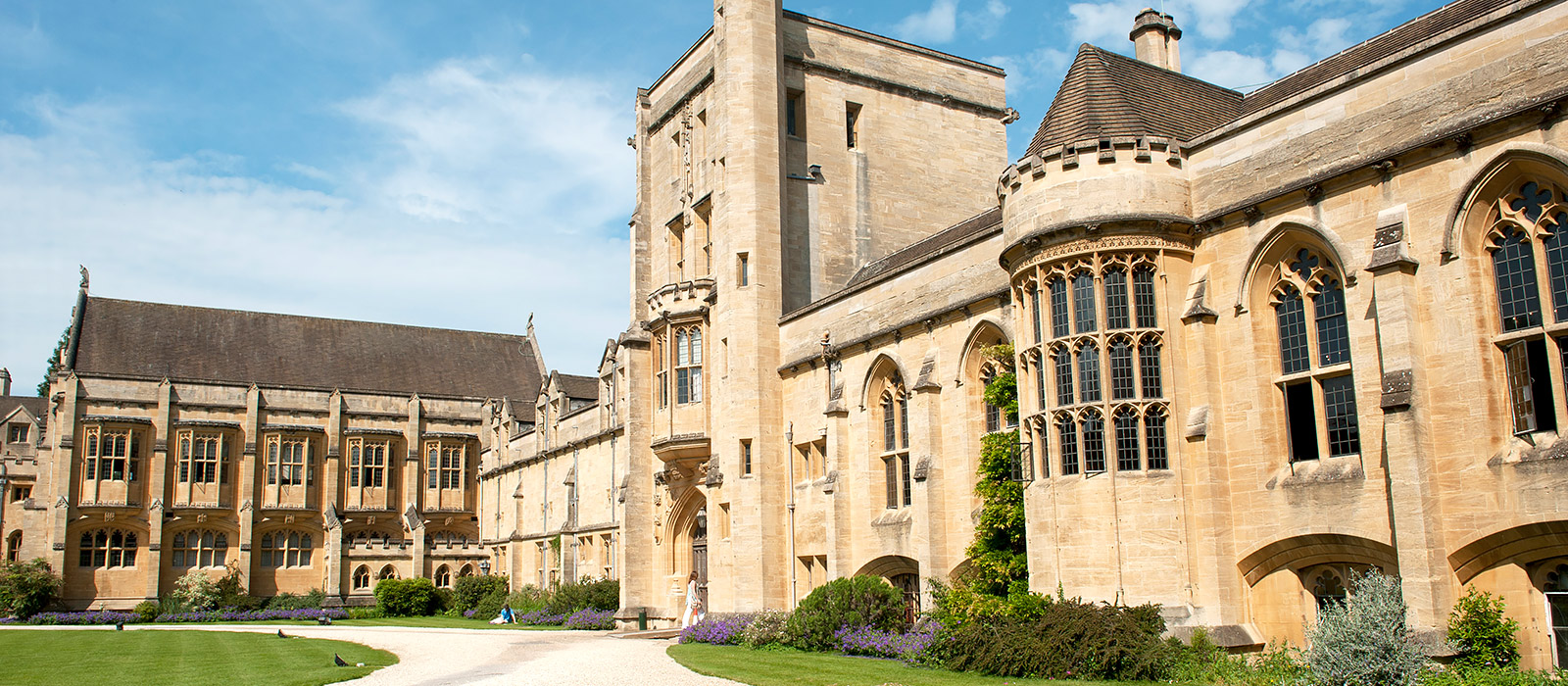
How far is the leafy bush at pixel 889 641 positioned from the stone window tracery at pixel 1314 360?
259 inches

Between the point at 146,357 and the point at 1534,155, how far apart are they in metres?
59.5

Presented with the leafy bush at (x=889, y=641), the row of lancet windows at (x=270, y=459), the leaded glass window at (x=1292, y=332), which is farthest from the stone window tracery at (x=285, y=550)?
the leaded glass window at (x=1292, y=332)

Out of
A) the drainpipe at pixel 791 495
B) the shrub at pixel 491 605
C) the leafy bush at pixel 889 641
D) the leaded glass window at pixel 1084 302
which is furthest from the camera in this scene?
the shrub at pixel 491 605

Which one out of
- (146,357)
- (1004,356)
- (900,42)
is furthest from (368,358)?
(1004,356)

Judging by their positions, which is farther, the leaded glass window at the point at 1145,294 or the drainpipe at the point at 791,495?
the drainpipe at the point at 791,495

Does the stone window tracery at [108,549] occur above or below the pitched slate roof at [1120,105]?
below

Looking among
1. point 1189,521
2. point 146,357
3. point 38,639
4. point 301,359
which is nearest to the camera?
point 1189,521

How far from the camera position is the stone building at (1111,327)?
46.3ft

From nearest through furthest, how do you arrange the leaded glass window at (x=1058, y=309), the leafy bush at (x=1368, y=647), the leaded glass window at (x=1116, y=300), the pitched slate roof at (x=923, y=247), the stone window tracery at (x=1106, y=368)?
the leafy bush at (x=1368, y=647), the stone window tracery at (x=1106, y=368), the leaded glass window at (x=1116, y=300), the leaded glass window at (x=1058, y=309), the pitched slate roof at (x=923, y=247)

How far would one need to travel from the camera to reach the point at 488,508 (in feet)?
190

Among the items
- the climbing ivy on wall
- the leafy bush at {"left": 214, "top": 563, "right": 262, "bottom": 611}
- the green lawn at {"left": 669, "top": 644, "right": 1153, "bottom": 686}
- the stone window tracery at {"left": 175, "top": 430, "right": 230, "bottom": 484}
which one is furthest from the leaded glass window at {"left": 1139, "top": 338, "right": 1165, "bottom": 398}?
the stone window tracery at {"left": 175, "top": 430, "right": 230, "bottom": 484}

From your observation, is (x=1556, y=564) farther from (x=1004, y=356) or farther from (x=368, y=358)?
(x=368, y=358)

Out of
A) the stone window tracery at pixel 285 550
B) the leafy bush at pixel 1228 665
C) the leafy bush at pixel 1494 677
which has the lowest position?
the leafy bush at pixel 1228 665

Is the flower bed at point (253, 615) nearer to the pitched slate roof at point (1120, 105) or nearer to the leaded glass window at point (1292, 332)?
the pitched slate roof at point (1120, 105)
